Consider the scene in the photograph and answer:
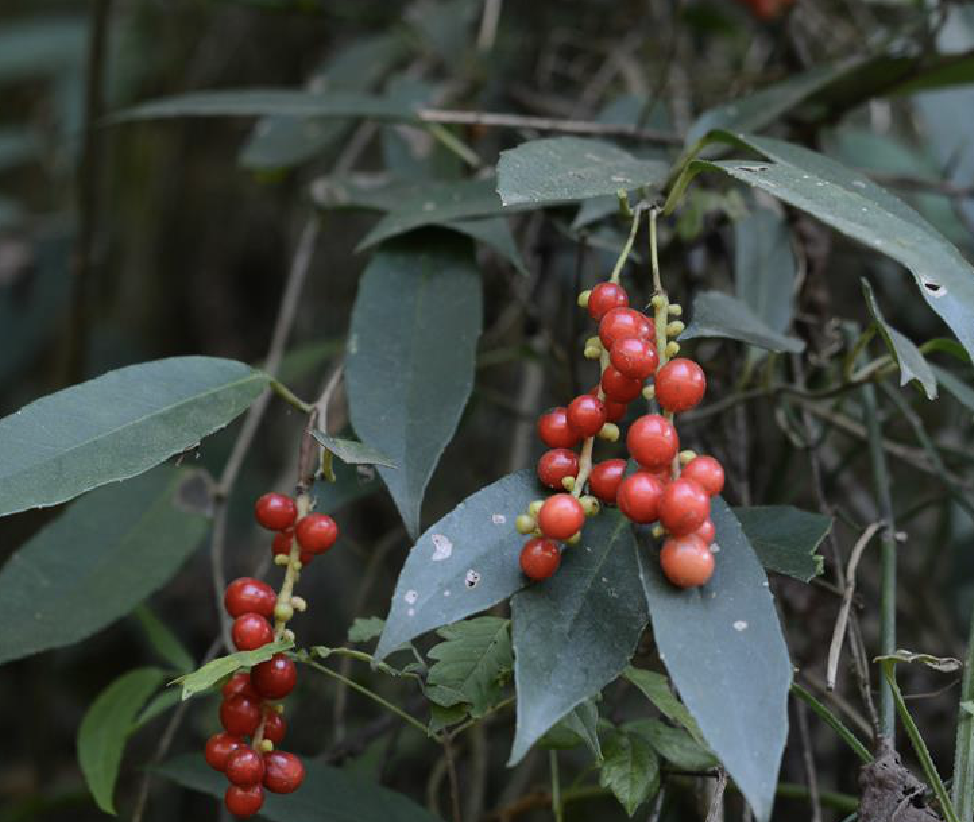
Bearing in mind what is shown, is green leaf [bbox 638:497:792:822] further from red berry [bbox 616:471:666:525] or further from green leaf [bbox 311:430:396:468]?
green leaf [bbox 311:430:396:468]

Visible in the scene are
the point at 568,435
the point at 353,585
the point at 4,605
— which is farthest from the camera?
the point at 353,585

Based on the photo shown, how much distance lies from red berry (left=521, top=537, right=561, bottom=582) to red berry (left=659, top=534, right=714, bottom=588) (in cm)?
6

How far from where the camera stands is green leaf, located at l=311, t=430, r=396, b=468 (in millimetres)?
621

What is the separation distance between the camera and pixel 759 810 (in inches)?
17.9

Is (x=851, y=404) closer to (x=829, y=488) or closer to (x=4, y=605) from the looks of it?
(x=829, y=488)

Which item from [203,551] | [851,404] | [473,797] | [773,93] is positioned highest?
[773,93]

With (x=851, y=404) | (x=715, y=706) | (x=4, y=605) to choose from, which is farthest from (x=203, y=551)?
(x=715, y=706)

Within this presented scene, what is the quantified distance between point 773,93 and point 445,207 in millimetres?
339

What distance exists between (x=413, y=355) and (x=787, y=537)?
0.30 meters

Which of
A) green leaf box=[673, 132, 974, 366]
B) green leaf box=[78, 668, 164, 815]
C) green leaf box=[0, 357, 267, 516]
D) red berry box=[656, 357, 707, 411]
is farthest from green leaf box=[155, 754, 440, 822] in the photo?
green leaf box=[673, 132, 974, 366]

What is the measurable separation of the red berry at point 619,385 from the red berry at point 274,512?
0.21m

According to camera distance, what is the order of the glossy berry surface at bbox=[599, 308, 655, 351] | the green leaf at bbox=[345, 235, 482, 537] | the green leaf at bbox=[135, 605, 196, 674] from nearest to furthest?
the glossy berry surface at bbox=[599, 308, 655, 351] < the green leaf at bbox=[345, 235, 482, 537] < the green leaf at bbox=[135, 605, 196, 674]

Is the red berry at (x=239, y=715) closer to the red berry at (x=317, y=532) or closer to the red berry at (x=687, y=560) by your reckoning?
the red berry at (x=317, y=532)

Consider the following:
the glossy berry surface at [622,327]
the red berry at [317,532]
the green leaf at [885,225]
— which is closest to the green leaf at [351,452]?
the red berry at [317,532]
